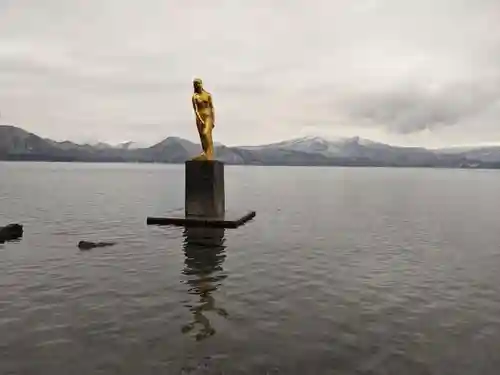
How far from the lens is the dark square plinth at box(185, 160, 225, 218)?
20750 millimetres

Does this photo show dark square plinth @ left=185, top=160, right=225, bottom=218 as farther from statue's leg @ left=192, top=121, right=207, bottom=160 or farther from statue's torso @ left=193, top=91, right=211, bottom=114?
statue's torso @ left=193, top=91, right=211, bottom=114

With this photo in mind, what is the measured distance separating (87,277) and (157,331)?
4.45 meters

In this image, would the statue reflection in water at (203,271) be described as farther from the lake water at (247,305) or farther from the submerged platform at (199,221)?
the submerged platform at (199,221)

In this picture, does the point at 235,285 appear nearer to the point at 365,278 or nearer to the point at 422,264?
the point at 365,278

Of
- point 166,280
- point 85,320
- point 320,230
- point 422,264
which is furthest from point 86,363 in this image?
point 320,230

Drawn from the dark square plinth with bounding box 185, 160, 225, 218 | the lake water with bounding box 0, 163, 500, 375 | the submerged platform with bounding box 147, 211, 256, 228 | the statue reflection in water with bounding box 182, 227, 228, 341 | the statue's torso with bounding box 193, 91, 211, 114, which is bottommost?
the lake water with bounding box 0, 163, 500, 375

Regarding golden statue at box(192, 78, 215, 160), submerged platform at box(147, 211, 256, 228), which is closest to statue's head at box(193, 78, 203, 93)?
golden statue at box(192, 78, 215, 160)

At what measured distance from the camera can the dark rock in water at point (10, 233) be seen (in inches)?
699

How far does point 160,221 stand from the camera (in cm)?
2159

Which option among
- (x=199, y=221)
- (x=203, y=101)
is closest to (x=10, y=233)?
(x=199, y=221)

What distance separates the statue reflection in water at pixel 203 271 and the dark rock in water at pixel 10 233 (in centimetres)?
615

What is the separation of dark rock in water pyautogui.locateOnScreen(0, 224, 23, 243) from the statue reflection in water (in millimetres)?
6147

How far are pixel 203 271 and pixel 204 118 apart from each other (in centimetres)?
973

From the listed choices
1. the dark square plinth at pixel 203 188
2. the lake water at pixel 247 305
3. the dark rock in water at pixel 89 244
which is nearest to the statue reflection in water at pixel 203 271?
the lake water at pixel 247 305
